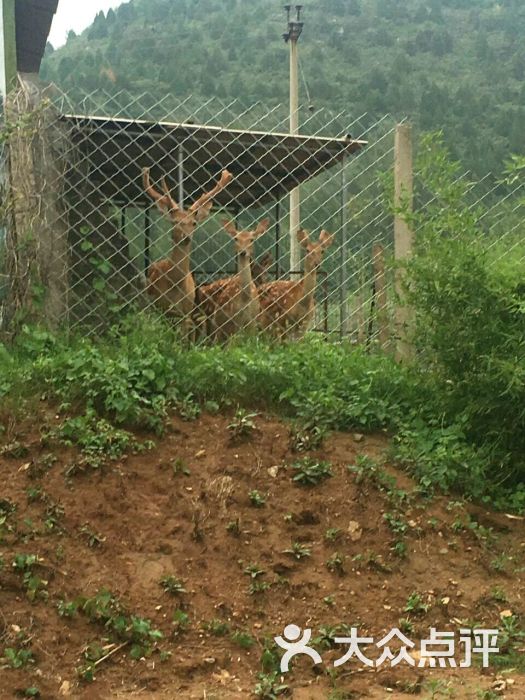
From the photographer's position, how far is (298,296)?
816 centimetres

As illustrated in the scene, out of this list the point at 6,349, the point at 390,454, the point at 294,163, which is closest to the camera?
the point at 390,454

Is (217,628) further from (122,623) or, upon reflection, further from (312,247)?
(312,247)

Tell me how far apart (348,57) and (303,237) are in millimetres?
9694

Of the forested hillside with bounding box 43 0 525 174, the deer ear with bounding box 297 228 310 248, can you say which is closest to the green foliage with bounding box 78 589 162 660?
the deer ear with bounding box 297 228 310 248

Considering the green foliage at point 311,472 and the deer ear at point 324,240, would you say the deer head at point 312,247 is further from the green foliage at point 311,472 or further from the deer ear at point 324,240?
the green foliage at point 311,472

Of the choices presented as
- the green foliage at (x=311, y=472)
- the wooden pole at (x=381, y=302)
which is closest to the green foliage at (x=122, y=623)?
the green foliage at (x=311, y=472)

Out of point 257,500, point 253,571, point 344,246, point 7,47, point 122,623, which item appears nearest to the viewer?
point 122,623

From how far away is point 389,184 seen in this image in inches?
220

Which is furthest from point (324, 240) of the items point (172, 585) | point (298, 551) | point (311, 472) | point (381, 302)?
point (172, 585)

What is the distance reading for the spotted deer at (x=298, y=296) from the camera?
7.43 m

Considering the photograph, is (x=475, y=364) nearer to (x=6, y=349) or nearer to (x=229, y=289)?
(x=6, y=349)

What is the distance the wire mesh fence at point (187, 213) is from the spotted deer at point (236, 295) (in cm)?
1

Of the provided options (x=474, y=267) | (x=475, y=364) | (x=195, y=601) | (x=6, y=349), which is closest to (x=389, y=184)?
(x=474, y=267)

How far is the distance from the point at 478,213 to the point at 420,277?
54 cm
